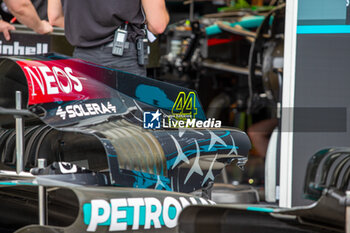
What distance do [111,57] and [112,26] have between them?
0.54ft

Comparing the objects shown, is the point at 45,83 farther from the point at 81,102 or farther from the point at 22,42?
the point at 22,42

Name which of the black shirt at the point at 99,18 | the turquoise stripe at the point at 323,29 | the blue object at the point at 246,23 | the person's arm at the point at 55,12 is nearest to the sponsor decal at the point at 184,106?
the black shirt at the point at 99,18

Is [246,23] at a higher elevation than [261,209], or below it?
higher

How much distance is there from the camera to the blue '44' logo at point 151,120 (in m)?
2.73

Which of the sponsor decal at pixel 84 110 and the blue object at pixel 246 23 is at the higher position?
the blue object at pixel 246 23

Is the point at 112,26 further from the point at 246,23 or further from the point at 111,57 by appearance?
the point at 246,23

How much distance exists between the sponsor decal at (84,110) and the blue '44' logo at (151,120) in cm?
15

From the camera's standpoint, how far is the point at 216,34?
20.8ft

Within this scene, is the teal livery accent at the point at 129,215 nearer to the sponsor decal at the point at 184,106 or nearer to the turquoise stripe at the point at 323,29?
the sponsor decal at the point at 184,106

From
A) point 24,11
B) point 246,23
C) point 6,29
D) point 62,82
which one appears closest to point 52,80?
point 62,82

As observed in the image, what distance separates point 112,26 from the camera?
124 inches

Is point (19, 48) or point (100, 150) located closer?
point (100, 150)

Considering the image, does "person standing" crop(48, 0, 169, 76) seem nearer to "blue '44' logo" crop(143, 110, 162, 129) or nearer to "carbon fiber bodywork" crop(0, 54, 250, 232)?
"carbon fiber bodywork" crop(0, 54, 250, 232)

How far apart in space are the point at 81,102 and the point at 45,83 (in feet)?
0.59
